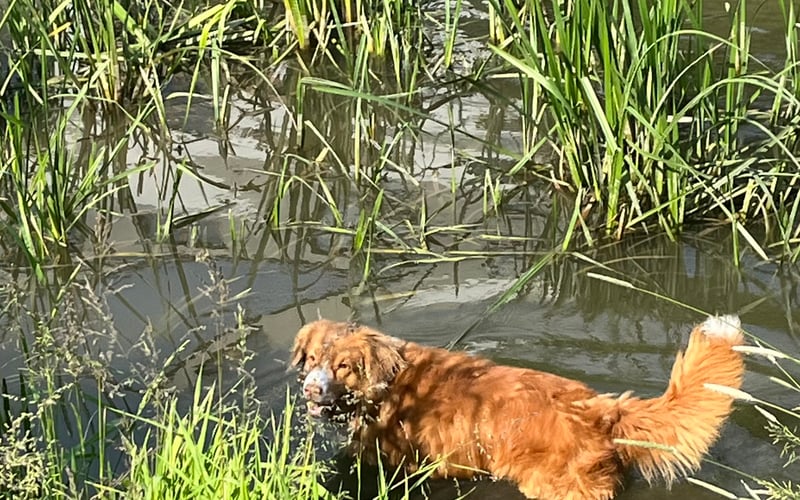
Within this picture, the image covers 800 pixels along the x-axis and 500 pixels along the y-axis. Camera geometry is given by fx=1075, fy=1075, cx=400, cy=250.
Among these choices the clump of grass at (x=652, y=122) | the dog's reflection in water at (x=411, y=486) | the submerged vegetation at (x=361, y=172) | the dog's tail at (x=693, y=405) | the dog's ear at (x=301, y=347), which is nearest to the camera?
the dog's tail at (x=693, y=405)

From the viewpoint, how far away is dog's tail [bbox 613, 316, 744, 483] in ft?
8.94

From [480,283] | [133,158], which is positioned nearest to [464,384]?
[480,283]

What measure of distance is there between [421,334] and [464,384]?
613 millimetres

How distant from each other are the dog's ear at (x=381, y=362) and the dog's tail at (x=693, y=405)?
2.25 feet

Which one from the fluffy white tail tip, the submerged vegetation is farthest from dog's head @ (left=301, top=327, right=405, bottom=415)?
the fluffy white tail tip

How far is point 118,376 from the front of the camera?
3.43 metres

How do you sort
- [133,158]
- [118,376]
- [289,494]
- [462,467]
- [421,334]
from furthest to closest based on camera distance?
1. [133,158]
2. [421,334]
3. [118,376]
4. [462,467]
5. [289,494]

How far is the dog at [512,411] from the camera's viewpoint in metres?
2.77

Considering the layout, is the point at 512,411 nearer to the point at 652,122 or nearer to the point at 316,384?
the point at 316,384

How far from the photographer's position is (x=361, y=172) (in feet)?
15.0

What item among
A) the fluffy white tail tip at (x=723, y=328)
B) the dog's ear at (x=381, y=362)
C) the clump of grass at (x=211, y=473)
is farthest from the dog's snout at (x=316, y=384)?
the fluffy white tail tip at (x=723, y=328)

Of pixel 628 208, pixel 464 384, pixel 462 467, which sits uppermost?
pixel 628 208

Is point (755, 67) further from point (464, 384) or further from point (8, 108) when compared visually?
point (8, 108)

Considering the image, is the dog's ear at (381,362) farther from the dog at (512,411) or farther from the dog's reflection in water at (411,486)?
the dog's reflection in water at (411,486)
